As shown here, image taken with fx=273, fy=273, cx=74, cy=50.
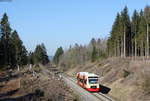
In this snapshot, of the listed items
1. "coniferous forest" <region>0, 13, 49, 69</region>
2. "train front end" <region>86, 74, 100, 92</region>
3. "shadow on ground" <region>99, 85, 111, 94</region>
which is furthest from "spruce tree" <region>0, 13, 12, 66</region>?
"train front end" <region>86, 74, 100, 92</region>

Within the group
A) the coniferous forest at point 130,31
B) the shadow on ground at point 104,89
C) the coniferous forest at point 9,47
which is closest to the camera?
the shadow on ground at point 104,89

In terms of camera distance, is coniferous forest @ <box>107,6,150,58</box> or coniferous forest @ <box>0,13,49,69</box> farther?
coniferous forest @ <box>107,6,150,58</box>

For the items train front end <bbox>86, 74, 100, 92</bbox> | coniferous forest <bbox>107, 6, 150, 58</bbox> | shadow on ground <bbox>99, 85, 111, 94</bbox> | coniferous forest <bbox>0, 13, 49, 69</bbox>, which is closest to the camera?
train front end <bbox>86, 74, 100, 92</bbox>

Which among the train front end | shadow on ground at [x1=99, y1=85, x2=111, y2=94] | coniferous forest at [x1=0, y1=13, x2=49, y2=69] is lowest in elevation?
shadow on ground at [x1=99, y1=85, x2=111, y2=94]

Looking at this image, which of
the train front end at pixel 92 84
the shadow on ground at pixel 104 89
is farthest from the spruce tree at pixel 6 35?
the train front end at pixel 92 84

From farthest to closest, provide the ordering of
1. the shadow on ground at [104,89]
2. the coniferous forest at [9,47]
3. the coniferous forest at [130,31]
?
the coniferous forest at [130,31]
the coniferous forest at [9,47]
the shadow on ground at [104,89]

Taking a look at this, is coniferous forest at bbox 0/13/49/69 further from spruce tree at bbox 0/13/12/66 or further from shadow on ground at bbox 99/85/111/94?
shadow on ground at bbox 99/85/111/94

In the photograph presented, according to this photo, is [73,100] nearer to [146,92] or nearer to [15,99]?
[15,99]

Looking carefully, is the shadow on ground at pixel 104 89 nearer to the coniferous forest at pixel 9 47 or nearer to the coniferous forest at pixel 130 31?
the coniferous forest at pixel 9 47

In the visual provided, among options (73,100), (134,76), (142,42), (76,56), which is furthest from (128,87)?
(76,56)

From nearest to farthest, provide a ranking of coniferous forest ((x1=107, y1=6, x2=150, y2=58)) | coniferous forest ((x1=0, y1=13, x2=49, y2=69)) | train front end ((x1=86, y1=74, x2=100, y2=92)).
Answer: train front end ((x1=86, y1=74, x2=100, y2=92))
coniferous forest ((x1=0, y1=13, x2=49, y2=69))
coniferous forest ((x1=107, y1=6, x2=150, y2=58))

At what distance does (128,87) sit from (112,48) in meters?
58.7

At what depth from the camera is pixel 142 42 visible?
72938 mm

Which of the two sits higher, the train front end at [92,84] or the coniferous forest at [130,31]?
the coniferous forest at [130,31]
